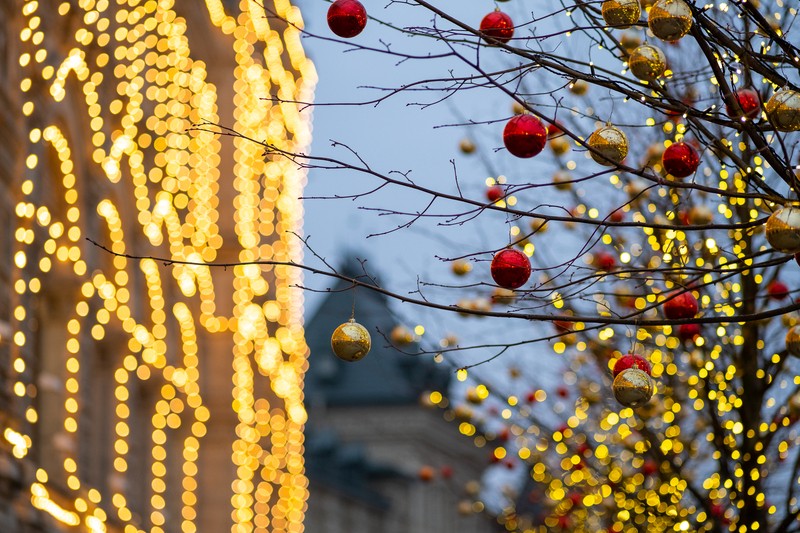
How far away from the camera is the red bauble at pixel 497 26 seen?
6477 mm

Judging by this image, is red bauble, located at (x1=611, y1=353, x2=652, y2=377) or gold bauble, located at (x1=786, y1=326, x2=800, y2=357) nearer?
red bauble, located at (x1=611, y1=353, x2=652, y2=377)

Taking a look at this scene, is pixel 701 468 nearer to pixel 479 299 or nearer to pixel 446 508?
pixel 479 299

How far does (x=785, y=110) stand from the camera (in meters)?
5.89

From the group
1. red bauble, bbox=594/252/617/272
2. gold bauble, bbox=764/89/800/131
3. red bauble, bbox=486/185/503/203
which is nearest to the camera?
gold bauble, bbox=764/89/800/131

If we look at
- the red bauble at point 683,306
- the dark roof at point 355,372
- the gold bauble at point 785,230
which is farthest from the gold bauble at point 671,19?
the dark roof at point 355,372

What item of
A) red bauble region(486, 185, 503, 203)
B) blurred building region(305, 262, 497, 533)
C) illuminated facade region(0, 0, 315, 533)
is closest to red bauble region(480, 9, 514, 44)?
illuminated facade region(0, 0, 315, 533)

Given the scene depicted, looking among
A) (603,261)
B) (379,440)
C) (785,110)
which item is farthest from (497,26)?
(379,440)

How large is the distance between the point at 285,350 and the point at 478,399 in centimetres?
1046

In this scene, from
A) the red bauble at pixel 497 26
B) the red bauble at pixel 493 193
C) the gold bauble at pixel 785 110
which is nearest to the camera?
the gold bauble at pixel 785 110

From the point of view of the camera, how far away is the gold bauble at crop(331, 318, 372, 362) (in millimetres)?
6324

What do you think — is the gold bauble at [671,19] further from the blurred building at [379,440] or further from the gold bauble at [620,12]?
the blurred building at [379,440]

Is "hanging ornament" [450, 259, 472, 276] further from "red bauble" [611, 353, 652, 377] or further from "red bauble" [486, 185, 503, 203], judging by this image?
"red bauble" [611, 353, 652, 377]

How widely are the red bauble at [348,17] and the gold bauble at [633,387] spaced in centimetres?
187

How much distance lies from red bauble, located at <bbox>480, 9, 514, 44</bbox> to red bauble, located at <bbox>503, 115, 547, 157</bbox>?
0.42 metres
